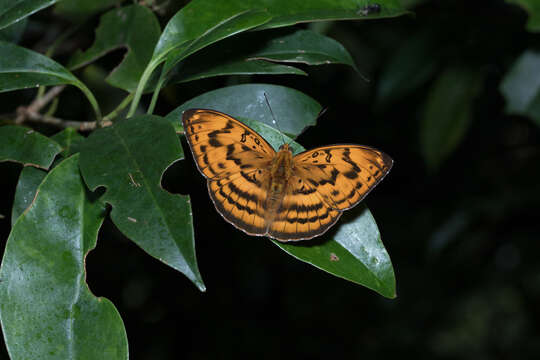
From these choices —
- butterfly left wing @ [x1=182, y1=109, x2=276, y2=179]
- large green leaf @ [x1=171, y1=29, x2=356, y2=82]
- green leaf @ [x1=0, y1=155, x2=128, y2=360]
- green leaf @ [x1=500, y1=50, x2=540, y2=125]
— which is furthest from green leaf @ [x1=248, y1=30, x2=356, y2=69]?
green leaf @ [x1=500, y1=50, x2=540, y2=125]

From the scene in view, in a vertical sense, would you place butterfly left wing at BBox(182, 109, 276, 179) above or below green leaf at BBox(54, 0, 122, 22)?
below

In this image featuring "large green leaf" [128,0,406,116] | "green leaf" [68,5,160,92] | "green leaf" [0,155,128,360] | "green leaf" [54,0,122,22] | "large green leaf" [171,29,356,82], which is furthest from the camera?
"green leaf" [54,0,122,22]

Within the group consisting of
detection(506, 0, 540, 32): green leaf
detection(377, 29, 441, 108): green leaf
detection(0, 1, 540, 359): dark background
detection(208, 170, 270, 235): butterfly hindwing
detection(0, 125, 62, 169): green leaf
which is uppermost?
detection(506, 0, 540, 32): green leaf

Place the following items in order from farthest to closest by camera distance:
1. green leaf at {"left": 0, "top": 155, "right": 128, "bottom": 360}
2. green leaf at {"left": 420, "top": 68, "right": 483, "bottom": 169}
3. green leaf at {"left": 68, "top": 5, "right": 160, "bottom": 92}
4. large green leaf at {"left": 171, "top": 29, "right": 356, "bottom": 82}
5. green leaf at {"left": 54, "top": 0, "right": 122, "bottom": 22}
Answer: green leaf at {"left": 420, "top": 68, "right": 483, "bottom": 169} < green leaf at {"left": 54, "top": 0, "right": 122, "bottom": 22} < green leaf at {"left": 68, "top": 5, "right": 160, "bottom": 92} < large green leaf at {"left": 171, "top": 29, "right": 356, "bottom": 82} < green leaf at {"left": 0, "top": 155, "right": 128, "bottom": 360}

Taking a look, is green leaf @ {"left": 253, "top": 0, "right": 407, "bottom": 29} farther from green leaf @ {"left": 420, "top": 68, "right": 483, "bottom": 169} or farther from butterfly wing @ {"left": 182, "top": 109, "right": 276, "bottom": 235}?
green leaf @ {"left": 420, "top": 68, "right": 483, "bottom": 169}

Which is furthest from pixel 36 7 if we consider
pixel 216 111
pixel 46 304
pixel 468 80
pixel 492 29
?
pixel 492 29

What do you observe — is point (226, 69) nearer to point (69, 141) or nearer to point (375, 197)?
point (69, 141)

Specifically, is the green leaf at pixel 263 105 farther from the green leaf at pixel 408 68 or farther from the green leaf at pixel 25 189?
the green leaf at pixel 408 68
